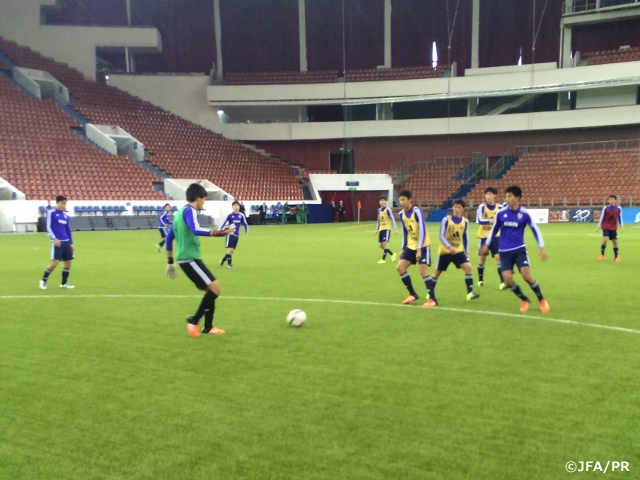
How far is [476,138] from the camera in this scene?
4931 centimetres

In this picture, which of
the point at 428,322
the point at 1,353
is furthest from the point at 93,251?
the point at 428,322

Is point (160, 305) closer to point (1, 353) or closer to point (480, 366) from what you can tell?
point (1, 353)

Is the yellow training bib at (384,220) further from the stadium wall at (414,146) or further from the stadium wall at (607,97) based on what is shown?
the stadium wall at (607,97)

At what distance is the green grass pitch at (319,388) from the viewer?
382 cm

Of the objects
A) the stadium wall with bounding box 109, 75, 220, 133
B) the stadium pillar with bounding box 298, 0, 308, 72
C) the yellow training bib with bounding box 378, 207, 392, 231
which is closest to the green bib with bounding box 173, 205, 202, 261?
the yellow training bib with bounding box 378, 207, 392, 231

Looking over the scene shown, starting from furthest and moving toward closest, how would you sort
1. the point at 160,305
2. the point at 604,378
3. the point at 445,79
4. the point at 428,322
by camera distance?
the point at 445,79 < the point at 160,305 < the point at 428,322 < the point at 604,378

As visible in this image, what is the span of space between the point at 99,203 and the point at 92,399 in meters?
33.5

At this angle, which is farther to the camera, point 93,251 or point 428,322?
point 93,251

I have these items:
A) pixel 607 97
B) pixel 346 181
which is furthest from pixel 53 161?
pixel 607 97

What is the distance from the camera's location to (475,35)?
161ft

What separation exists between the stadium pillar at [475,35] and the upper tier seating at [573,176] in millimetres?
10819

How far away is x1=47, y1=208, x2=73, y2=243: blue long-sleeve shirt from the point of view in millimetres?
11789

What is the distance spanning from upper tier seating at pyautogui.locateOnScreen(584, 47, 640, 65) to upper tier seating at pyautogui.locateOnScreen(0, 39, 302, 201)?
90.9 ft

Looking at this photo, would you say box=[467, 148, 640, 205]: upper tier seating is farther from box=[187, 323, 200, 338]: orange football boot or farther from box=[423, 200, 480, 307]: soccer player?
box=[187, 323, 200, 338]: orange football boot
